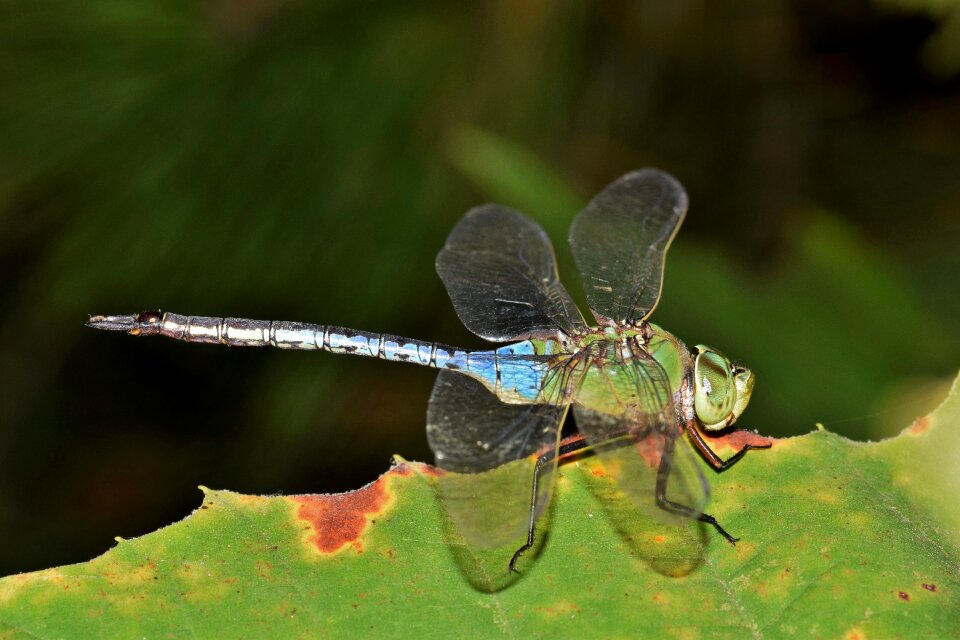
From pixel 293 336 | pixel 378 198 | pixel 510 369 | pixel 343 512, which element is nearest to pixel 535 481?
pixel 343 512

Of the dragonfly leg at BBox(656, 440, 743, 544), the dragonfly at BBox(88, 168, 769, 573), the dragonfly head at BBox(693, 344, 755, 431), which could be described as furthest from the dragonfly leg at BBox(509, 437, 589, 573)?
the dragonfly head at BBox(693, 344, 755, 431)

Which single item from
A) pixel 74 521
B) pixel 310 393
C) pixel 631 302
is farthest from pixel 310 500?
pixel 74 521

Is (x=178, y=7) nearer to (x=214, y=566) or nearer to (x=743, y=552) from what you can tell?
(x=214, y=566)

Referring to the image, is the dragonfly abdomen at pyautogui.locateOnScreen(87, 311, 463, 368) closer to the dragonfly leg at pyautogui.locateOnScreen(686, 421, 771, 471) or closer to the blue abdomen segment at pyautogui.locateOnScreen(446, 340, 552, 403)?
the blue abdomen segment at pyautogui.locateOnScreen(446, 340, 552, 403)

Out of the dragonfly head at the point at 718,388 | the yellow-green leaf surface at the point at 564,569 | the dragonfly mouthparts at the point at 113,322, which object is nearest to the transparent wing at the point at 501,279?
the dragonfly head at the point at 718,388

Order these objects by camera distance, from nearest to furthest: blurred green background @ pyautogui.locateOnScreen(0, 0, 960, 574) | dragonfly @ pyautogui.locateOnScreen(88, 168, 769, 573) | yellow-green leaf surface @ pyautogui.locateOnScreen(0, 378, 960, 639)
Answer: yellow-green leaf surface @ pyautogui.locateOnScreen(0, 378, 960, 639)
dragonfly @ pyautogui.locateOnScreen(88, 168, 769, 573)
blurred green background @ pyautogui.locateOnScreen(0, 0, 960, 574)

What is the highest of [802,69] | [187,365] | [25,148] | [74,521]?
[802,69]

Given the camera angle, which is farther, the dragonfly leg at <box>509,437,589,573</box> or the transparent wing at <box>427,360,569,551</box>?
the transparent wing at <box>427,360,569,551</box>

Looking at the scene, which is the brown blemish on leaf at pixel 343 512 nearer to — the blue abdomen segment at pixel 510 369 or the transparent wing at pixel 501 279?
the blue abdomen segment at pixel 510 369
